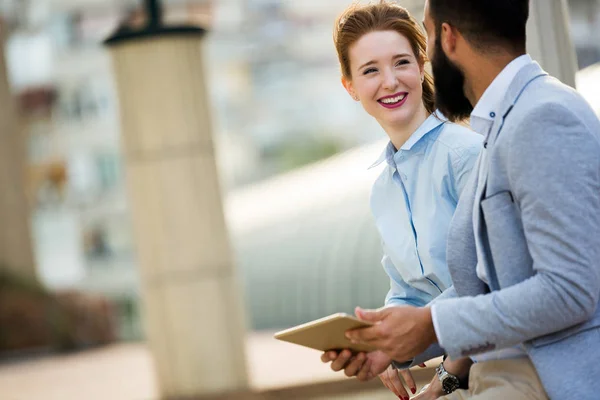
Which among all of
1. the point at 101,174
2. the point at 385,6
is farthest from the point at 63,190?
the point at 385,6

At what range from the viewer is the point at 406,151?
3080 mm

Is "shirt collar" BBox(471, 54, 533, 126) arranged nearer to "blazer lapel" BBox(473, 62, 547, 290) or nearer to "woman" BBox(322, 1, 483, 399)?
"blazer lapel" BBox(473, 62, 547, 290)

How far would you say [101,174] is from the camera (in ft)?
194

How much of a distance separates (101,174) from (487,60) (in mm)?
57604

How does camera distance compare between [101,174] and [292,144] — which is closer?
[101,174]

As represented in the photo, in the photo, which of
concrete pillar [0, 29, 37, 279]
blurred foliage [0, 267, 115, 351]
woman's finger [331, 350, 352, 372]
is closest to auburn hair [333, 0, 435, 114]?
woman's finger [331, 350, 352, 372]

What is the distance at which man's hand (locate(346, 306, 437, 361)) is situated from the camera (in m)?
2.43

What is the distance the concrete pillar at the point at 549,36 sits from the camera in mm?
3400

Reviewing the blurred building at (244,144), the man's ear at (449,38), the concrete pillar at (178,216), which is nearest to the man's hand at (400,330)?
the man's ear at (449,38)

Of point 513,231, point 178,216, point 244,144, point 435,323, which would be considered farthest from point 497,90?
point 244,144

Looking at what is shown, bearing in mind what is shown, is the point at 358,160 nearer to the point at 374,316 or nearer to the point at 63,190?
the point at 374,316

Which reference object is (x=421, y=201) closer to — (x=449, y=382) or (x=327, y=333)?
(x=449, y=382)

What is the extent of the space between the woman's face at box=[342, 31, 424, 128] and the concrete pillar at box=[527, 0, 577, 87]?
16.3 inches

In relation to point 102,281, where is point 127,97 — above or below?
above
